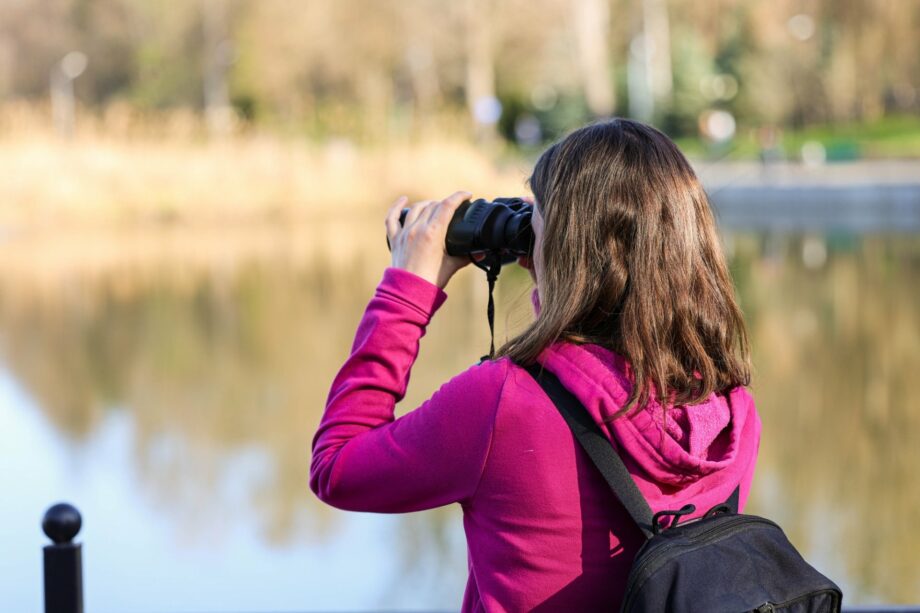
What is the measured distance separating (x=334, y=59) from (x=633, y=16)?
35.4 ft

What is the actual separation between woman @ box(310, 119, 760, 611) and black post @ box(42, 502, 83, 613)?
92cm

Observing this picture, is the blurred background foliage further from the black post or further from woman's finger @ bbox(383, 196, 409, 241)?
woman's finger @ bbox(383, 196, 409, 241)

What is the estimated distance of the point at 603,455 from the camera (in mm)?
1354

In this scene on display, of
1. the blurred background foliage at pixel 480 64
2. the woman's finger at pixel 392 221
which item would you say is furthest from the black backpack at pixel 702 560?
the blurred background foliage at pixel 480 64

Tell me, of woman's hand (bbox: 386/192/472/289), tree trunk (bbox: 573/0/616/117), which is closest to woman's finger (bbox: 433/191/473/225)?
woman's hand (bbox: 386/192/472/289)

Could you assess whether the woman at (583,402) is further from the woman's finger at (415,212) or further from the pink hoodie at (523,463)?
the woman's finger at (415,212)

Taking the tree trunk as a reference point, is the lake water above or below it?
below

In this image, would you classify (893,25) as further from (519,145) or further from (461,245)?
(461,245)

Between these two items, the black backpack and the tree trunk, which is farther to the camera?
the tree trunk

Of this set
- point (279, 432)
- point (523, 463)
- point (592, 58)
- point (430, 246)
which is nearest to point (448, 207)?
point (430, 246)

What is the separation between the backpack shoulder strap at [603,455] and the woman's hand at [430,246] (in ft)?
0.86

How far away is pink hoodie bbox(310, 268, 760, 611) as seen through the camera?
136 centimetres

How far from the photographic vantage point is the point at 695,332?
1.46 m

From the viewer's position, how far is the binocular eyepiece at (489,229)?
155 centimetres
